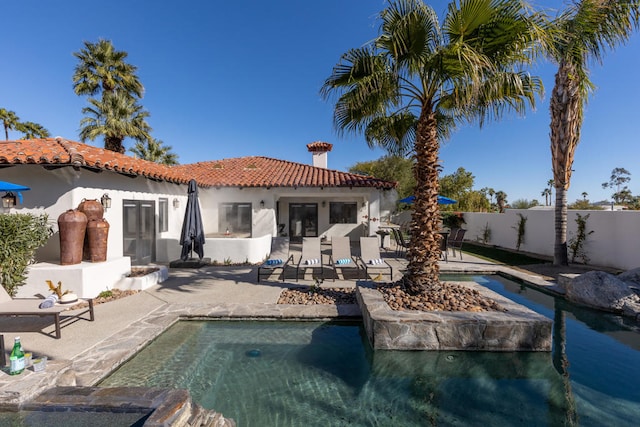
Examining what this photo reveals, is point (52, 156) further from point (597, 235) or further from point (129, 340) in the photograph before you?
point (597, 235)

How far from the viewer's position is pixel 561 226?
38.2 ft

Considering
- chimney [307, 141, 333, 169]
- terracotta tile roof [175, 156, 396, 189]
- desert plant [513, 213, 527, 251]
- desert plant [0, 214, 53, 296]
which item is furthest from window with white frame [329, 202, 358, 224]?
desert plant [0, 214, 53, 296]

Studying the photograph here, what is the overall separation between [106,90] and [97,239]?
16.2 meters

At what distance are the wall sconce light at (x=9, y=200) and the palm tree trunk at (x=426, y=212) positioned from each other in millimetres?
10916

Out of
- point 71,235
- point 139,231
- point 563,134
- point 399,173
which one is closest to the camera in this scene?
point 71,235

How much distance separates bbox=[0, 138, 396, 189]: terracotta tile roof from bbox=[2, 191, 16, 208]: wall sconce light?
875 mm

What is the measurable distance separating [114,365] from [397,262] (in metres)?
10.4

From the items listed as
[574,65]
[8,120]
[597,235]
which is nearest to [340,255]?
[574,65]

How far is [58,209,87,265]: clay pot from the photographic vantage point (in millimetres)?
7508

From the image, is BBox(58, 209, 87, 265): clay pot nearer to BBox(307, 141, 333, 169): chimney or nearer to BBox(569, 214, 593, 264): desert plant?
BBox(307, 141, 333, 169): chimney

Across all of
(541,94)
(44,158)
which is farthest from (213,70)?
(541,94)

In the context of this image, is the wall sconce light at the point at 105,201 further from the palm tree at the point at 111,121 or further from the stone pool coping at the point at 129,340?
the palm tree at the point at 111,121

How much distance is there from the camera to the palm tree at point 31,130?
28.5 m

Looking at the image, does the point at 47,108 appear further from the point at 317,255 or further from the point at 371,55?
the point at 371,55
